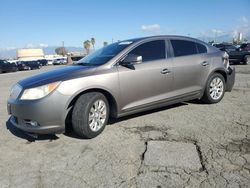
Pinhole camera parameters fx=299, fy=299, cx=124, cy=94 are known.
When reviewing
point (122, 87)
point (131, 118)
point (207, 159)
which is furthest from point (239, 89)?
point (207, 159)

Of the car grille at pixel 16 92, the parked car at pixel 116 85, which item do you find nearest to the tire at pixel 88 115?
the parked car at pixel 116 85

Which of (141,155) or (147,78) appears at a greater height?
(147,78)

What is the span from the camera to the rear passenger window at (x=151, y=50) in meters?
5.74

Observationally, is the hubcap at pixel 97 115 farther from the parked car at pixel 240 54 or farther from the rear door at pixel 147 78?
the parked car at pixel 240 54

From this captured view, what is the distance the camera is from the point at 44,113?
4559 millimetres

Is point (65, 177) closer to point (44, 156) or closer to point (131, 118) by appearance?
point (44, 156)

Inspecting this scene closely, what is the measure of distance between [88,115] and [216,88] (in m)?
3.63

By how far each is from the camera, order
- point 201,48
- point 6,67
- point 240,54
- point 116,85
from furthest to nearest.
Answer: point 6,67 < point 240,54 < point 201,48 < point 116,85

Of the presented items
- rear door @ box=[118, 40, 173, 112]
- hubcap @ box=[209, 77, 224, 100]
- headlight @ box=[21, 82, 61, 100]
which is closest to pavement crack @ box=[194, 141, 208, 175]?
rear door @ box=[118, 40, 173, 112]

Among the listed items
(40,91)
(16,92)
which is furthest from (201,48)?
(16,92)

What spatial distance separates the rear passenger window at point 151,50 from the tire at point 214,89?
149 cm

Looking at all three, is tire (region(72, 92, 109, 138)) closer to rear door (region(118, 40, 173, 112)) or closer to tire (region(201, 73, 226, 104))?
rear door (region(118, 40, 173, 112))

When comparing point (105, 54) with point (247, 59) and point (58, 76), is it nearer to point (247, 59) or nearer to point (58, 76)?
point (58, 76)

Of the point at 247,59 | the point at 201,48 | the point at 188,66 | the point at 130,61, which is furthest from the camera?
the point at 247,59
